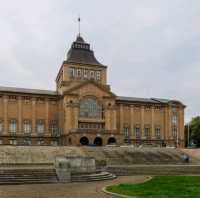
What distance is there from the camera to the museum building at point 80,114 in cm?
7638

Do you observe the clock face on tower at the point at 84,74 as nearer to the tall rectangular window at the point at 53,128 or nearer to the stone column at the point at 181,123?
the tall rectangular window at the point at 53,128

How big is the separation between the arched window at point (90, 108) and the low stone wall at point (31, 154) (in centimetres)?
2298

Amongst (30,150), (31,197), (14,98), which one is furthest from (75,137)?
(31,197)

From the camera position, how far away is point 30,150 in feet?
169

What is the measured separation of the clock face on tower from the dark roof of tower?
84.1 inches

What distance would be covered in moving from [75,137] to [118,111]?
57.4 ft

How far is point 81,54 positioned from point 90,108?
1671 centimetres

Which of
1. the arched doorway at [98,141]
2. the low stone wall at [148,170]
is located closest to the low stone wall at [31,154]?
the low stone wall at [148,170]

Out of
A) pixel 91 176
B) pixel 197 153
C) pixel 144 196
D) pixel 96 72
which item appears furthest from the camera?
pixel 96 72

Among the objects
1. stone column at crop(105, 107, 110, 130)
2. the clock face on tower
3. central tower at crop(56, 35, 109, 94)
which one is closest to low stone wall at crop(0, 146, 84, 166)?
stone column at crop(105, 107, 110, 130)

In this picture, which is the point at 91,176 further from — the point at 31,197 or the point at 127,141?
the point at 127,141

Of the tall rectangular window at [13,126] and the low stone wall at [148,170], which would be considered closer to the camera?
the low stone wall at [148,170]

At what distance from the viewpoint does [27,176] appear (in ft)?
92.7

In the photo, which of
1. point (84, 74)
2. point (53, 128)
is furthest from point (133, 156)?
point (84, 74)
